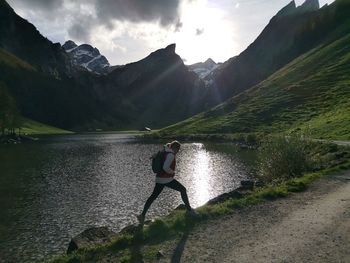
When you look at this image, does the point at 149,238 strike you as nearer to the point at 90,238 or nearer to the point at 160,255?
the point at 160,255

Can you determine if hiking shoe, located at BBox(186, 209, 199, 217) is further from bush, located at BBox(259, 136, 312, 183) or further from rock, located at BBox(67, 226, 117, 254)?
bush, located at BBox(259, 136, 312, 183)

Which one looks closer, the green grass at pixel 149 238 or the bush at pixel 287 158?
the green grass at pixel 149 238

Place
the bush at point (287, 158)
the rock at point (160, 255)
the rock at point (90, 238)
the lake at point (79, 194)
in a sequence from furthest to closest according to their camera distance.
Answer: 1. the bush at point (287, 158)
2. the lake at point (79, 194)
3. the rock at point (90, 238)
4. the rock at point (160, 255)

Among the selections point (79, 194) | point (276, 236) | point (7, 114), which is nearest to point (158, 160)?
point (276, 236)

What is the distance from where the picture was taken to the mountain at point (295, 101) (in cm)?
11643

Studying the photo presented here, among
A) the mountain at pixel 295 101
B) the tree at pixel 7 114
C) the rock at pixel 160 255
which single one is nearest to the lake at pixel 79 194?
the rock at pixel 160 255

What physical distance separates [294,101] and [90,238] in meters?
129

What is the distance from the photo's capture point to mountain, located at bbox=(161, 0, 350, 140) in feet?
382

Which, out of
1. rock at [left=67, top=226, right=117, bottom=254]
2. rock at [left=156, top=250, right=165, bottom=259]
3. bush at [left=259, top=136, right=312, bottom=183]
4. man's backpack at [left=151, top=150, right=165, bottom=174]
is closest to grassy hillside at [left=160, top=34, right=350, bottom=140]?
bush at [left=259, top=136, right=312, bottom=183]

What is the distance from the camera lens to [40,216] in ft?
114

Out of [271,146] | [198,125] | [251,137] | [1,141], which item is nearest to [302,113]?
[251,137]

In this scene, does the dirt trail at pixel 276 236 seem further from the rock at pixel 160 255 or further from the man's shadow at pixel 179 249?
the rock at pixel 160 255

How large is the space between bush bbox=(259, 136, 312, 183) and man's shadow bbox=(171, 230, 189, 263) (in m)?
20.1

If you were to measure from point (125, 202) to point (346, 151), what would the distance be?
92.0 feet
